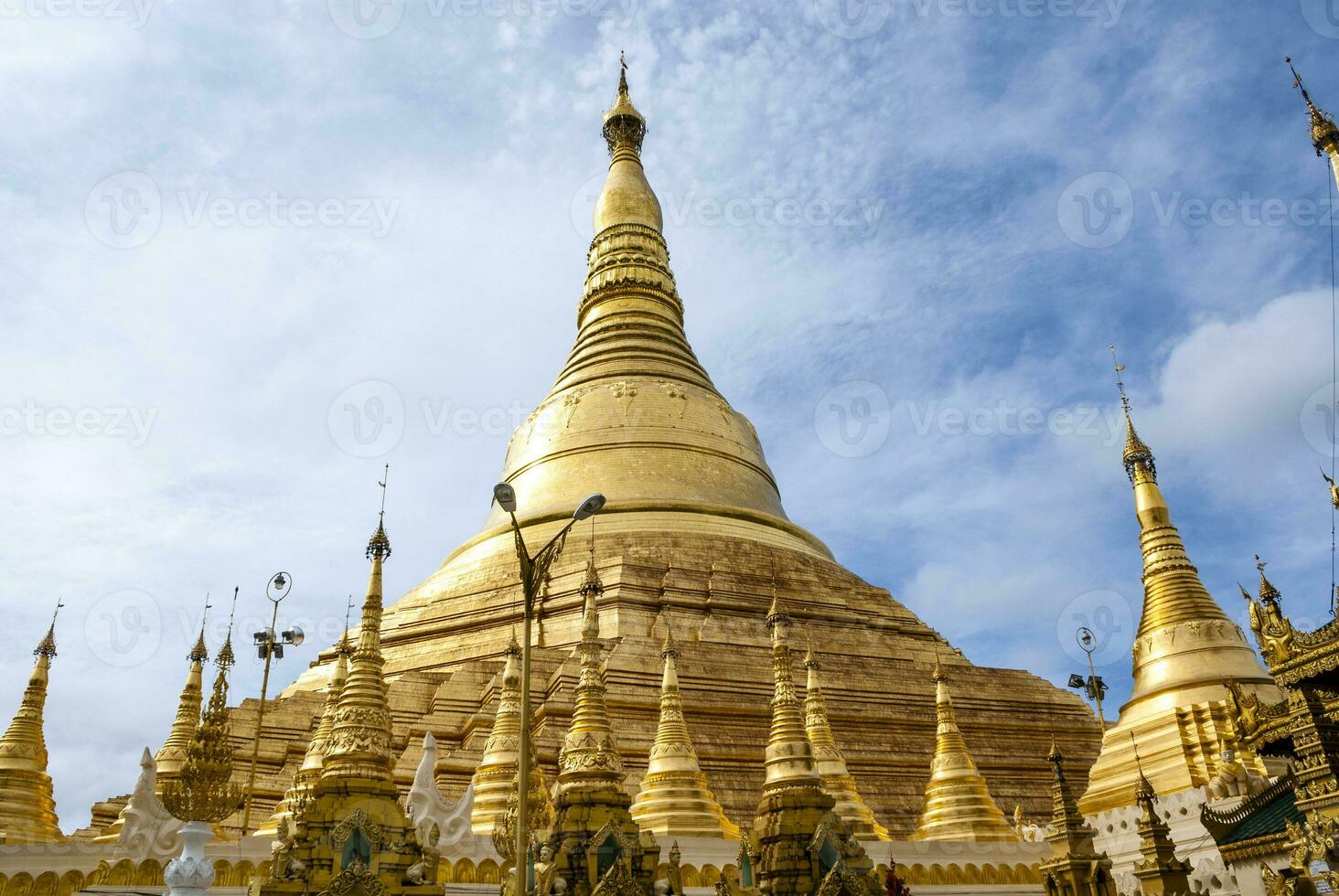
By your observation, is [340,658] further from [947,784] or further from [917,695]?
[917,695]

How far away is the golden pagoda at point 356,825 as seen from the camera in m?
10.2

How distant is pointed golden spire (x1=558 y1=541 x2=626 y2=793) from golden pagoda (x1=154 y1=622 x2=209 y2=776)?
29.6 feet

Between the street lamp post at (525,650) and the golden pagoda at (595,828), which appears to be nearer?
the street lamp post at (525,650)

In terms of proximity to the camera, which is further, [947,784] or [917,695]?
[917,695]

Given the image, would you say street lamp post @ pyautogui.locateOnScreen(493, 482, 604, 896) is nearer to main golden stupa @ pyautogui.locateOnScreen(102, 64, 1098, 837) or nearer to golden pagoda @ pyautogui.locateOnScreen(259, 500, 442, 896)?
Answer: golden pagoda @ pyautogui.locateOnScreen(259, 500, 442, 896)

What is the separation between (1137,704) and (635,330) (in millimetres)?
23386

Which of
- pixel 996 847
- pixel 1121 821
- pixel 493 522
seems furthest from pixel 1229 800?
pixel 493 522

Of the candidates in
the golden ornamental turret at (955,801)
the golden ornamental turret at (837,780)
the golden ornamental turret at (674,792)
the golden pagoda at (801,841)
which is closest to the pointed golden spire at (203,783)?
the golden pagoda at (801,841)

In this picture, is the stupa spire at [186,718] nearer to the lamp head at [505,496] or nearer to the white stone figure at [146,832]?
the white stone figure at [146,832]

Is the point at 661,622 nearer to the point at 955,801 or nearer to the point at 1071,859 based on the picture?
the point at 955,801

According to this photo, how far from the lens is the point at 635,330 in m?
40.4

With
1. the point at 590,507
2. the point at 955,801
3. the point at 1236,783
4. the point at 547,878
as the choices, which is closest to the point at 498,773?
the point at 547,878

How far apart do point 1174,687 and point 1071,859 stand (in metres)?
10.5

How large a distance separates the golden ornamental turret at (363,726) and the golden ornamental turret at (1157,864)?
10.9m
